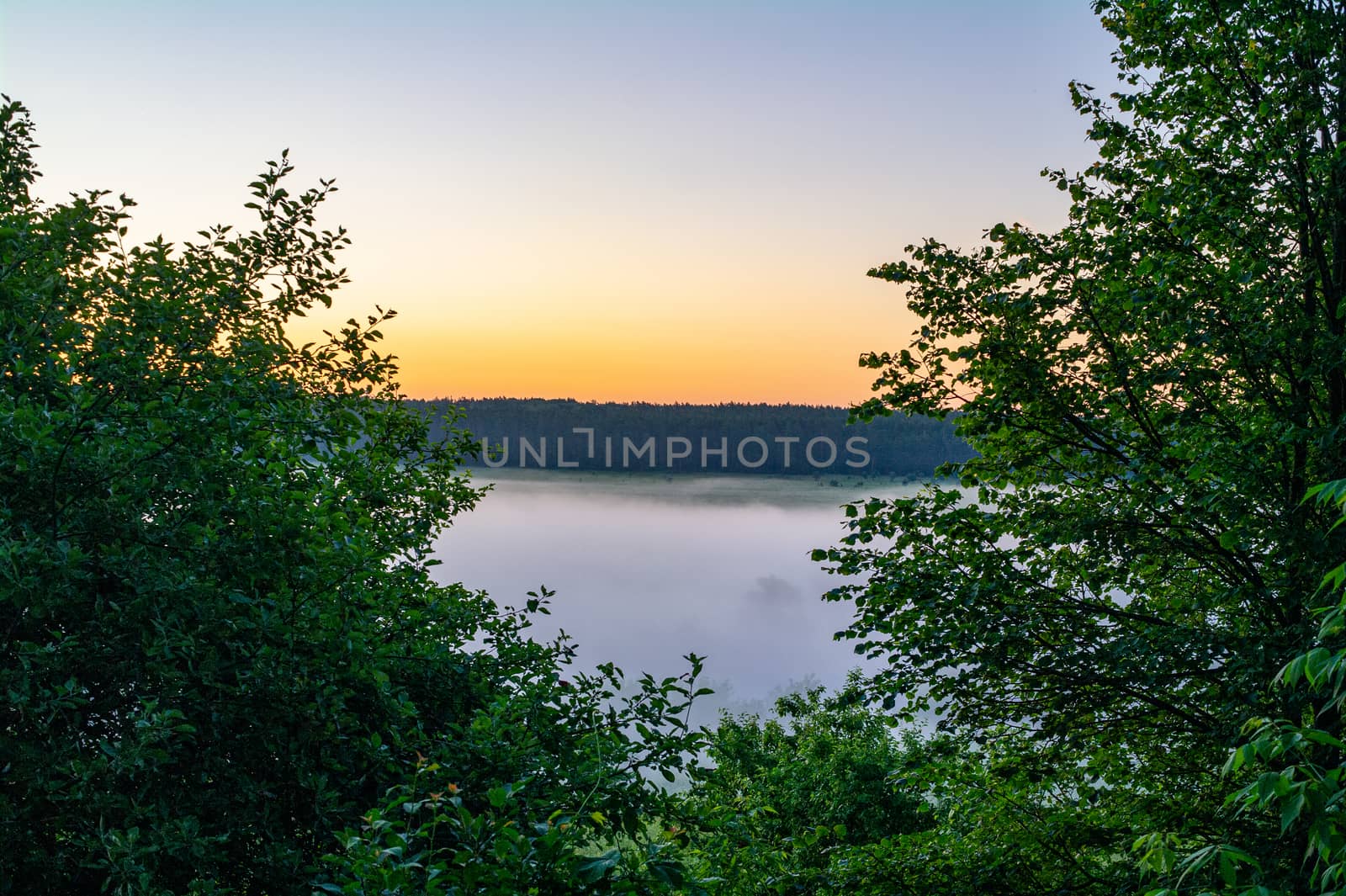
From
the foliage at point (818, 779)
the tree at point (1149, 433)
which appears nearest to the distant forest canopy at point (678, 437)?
the foliage at point (818, 779)

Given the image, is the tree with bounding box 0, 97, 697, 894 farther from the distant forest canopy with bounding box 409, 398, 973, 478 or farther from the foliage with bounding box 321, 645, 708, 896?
the distant forest canopy with bounding box 409, 398, 973, 478

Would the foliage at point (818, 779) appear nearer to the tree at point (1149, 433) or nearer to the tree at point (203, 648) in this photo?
the tree at point (1149, 433)

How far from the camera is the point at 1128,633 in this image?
895cm

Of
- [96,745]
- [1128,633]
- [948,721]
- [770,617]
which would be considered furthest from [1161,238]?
[770,617]

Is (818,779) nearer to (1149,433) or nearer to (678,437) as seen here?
(1149,433)

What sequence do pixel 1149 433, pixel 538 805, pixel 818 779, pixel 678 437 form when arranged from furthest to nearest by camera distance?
pixel 678 437 → pixel 818 779 → pixel 1149 433 → pixel 538 805

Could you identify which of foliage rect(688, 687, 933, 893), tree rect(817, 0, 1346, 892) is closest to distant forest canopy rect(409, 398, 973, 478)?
foliage rect(688, 687, 933, 893)

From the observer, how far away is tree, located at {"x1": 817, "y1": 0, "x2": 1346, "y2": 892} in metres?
8.10

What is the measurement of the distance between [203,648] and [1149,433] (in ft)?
31.7

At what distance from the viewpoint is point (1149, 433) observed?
9.53 m

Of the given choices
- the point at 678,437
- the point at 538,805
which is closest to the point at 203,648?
the point at 538,805

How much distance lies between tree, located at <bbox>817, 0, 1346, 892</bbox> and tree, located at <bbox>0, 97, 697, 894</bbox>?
4.86 m

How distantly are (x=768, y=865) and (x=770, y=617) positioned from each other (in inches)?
6533

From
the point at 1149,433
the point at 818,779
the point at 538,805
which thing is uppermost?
the point at 1149,433
